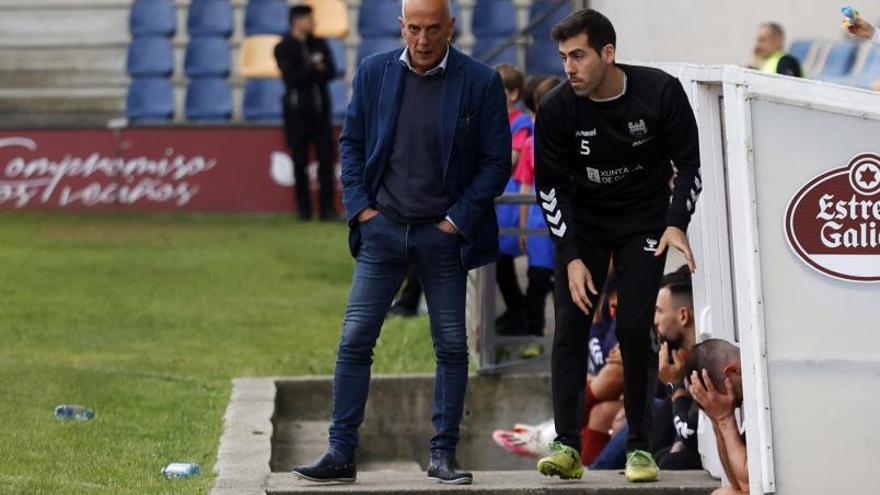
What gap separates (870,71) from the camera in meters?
18.3

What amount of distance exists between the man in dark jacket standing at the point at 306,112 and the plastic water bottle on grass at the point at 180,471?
42.4ft

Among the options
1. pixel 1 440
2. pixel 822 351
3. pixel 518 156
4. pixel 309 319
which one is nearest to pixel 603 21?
pixel 822 351

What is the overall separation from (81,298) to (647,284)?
7875 millimetres

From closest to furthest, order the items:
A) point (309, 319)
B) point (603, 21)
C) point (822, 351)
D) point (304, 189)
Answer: point (822, 351) → point (603, 21) → point (309, 319) → point (304, 189)

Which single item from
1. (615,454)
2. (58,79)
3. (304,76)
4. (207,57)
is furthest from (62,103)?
(615,454)

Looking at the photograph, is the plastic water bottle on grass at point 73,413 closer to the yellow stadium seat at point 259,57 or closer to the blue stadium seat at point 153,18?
the yellow stadium seat at point 259,57

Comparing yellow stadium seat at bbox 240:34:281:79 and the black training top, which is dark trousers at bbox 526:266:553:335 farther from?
yellow stadium seat at bbox 240:34:281:79

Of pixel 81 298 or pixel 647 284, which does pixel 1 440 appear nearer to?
pixel 647 284

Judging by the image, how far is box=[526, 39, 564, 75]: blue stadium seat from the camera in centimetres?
1983

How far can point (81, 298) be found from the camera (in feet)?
47.5

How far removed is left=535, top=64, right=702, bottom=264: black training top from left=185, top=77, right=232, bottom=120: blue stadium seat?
1568cm

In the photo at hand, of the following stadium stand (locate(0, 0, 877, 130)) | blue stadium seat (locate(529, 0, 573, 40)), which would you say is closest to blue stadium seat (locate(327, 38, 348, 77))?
stadium stand (locate(0, 0, 877, 130))

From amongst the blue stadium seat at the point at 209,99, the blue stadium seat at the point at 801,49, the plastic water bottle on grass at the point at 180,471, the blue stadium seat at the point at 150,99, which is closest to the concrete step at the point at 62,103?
the blue stadium seat at the point at 150,99

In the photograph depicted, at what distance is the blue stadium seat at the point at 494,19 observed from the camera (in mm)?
22750
